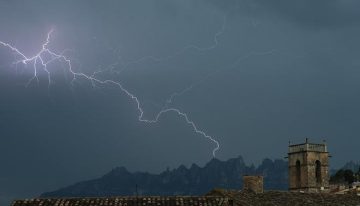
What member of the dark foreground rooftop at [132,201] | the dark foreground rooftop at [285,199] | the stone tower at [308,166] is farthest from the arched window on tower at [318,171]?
the dark foreground rooftop at [132,201]

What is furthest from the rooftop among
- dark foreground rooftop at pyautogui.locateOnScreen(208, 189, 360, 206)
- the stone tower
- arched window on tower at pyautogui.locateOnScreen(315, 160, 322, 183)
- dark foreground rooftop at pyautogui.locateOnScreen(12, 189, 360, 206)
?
dark foreground rooftop at pyautogui.locateOnScreen(12, 189, 360, 206)

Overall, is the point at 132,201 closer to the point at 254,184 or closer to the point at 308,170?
the point at 254,184

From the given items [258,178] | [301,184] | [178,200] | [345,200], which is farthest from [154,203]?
[301,184]

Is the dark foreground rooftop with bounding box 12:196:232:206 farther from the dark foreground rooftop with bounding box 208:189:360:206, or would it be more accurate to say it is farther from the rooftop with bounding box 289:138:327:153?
the rooftop with bounding box 289:138:327:153

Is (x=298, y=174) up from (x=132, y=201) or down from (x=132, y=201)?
up

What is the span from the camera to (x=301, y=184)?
71.2 metres

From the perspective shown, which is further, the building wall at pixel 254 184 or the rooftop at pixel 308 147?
the rooftop at pixel 308 147

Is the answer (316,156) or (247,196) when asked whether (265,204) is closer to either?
(247,196)

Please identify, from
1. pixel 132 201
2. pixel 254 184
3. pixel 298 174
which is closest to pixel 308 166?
pixel 298 174

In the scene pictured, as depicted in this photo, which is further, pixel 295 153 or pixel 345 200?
pixel 295 153

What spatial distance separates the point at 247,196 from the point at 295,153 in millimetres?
35090

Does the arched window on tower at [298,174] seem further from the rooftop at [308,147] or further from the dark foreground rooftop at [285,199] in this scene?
the dark foreground rooftop at [285,199]

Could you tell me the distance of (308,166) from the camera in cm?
7100

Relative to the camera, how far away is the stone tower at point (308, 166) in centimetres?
7069
